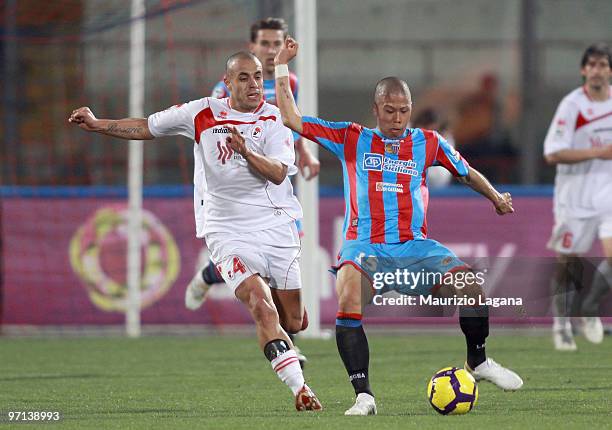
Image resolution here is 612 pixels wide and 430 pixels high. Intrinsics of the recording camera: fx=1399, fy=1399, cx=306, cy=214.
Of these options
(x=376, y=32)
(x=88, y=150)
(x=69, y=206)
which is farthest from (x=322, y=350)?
(x=376, y=32)

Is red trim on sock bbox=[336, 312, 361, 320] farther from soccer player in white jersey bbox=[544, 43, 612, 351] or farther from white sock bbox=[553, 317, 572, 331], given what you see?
white sock bbox=[553, 317, 572, 331]

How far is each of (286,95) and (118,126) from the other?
1.05 meters

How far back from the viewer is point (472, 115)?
23.1 metres

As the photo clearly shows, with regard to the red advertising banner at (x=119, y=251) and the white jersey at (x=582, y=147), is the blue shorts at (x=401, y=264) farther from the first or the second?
the red advertising banner at (x=119, y=251)

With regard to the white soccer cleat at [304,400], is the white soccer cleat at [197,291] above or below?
above

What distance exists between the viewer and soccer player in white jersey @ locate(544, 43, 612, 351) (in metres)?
11.2

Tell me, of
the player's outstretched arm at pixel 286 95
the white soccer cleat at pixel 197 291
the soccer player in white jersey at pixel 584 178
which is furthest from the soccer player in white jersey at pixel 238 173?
the soccer player in white jersey at pixel 584 178

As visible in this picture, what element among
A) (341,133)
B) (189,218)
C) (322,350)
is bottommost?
(322,350)

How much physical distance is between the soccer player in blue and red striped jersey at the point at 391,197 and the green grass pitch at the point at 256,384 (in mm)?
610

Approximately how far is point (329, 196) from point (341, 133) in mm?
A: 6692

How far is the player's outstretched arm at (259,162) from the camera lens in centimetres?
717

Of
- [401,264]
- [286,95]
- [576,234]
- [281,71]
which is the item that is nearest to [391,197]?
[401,264]

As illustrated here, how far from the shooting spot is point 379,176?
7.49 meters

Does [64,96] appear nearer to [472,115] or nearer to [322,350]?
[472,115]
